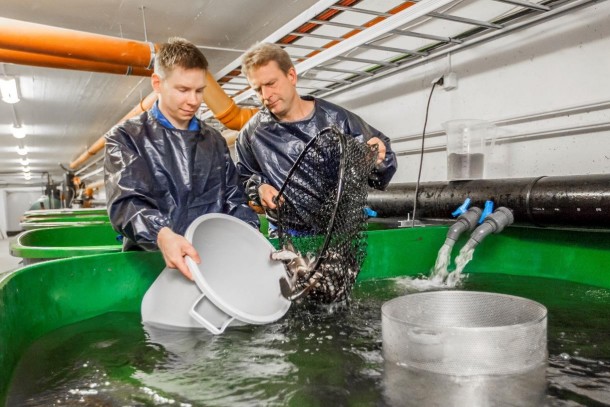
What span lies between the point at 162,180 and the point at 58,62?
2.11 m

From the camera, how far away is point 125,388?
0.84m

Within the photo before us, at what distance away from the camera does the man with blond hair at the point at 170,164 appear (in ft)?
4.14

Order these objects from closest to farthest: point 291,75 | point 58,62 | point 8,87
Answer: point 291,75 < point 58,62 < point 8,87

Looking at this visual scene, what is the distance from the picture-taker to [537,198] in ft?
5.64

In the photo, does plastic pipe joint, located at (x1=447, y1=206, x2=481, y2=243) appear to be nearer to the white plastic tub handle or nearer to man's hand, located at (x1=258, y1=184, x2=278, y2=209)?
man's hand, located at (x1=258, y1=184, x2=278, y2=209)

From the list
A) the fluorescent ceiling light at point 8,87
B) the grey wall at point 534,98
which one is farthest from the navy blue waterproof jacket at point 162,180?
the fluorescent ceiling light at point 8,87

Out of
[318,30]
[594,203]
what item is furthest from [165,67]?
[318,30]

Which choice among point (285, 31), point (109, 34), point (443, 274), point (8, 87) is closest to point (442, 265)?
point (443, 274)

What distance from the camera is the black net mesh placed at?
1.20 m

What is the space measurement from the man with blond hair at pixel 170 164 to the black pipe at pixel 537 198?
98cm

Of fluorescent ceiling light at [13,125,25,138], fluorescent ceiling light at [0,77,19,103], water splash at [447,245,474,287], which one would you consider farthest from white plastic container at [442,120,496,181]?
fluorescent ceiling light at [13,125,25,138]

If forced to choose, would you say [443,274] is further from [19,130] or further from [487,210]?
[19,130]

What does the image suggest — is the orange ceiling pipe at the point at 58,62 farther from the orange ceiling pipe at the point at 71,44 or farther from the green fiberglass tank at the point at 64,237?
the green fiberglass tank at the point at 64,237

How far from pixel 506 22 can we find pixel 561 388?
1.98 meters
